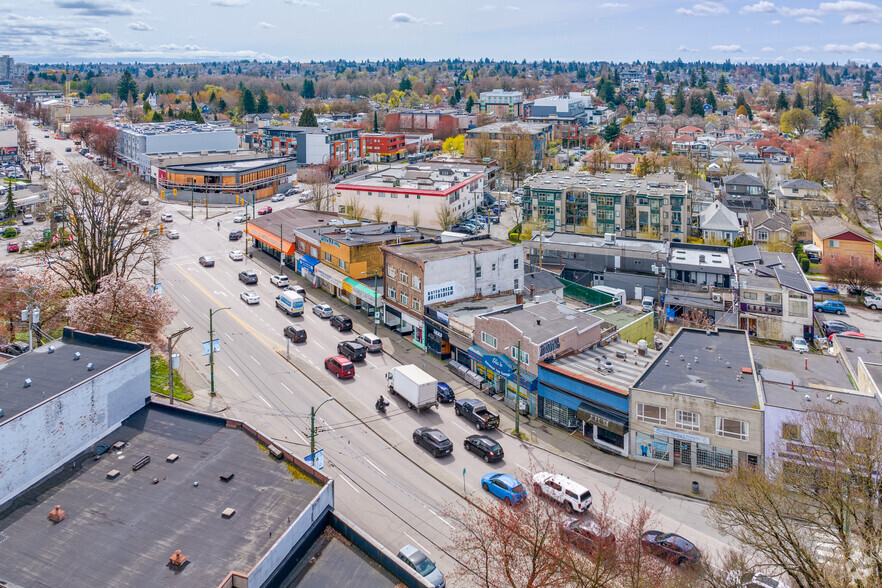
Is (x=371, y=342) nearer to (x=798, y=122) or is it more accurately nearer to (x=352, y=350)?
(x=352, y=350)

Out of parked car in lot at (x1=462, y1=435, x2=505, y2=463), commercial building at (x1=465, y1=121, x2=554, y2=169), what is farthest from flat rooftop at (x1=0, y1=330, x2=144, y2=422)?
commercial building at (x1=465, y1=121, x2=554, y2=169)

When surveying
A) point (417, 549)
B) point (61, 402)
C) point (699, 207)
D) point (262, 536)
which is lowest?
point (417, 549)

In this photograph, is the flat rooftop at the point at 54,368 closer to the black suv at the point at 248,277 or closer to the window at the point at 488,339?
the window at the point at 488,339

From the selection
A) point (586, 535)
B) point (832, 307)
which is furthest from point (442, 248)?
point (832, 307)

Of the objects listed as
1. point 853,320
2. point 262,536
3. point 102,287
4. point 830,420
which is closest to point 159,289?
point 102,287

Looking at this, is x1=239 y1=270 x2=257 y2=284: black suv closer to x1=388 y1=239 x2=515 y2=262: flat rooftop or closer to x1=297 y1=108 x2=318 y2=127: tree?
x1=388 y1=239 x2=515 y2=262: flat rooftop

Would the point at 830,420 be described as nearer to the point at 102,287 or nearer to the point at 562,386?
the point at 562,386
